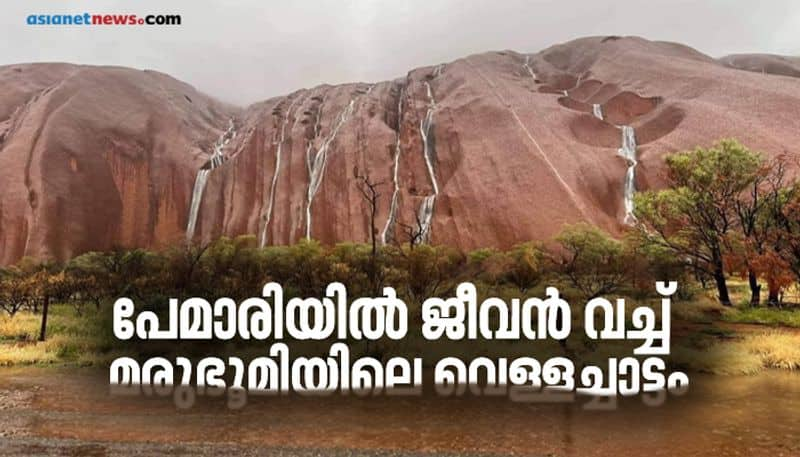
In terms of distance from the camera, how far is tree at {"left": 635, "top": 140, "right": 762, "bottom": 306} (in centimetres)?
2858

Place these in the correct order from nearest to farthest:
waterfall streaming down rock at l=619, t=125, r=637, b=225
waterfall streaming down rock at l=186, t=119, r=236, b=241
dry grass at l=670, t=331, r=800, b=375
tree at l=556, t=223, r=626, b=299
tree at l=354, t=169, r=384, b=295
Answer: dry grass at l=670, t=331, r=800, b=375 < tree at l=354, t=169, r=384, b=295 < tree at l=556, t=223, r=626, b=299 < waterfall streaming down rock at l=619, t=125, r=637, b=225 < waterfall streaming down rock at l=186, t=119, r=236, b=241

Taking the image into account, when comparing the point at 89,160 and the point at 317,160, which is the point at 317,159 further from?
the point at 89,160

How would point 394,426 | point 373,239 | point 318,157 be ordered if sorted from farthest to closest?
point 318,157 < point 373,239 < point 394,426

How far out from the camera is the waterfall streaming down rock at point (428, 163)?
47.1 metres

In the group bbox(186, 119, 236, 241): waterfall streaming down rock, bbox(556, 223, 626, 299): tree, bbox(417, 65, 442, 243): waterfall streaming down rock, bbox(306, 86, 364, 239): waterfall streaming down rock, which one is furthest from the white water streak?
bbox(556, 223, 626, 299): tree

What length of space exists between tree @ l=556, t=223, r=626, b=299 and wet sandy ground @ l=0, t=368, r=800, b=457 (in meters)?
16.0

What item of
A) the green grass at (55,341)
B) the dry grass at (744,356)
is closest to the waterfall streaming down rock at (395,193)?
the green grass at (55,341)

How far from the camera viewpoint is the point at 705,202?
29031 millimetres

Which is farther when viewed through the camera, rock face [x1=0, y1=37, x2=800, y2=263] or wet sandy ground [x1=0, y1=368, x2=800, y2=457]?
rock face [x1=0, y1=37, x2=800, y2=263]

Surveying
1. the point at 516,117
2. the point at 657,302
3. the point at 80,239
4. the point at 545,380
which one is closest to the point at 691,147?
the point at 516,117

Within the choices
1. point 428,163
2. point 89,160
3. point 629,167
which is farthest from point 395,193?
point 89,160

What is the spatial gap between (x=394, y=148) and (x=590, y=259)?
2628 centimetres

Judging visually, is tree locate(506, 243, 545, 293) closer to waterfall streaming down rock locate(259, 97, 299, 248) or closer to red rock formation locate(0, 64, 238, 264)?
waterfall streaming down rock locate(259, 97, 299, 248)

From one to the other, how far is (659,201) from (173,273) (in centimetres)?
2502
